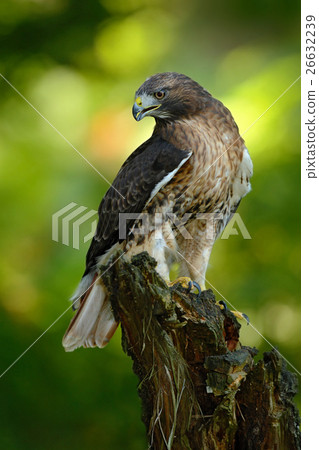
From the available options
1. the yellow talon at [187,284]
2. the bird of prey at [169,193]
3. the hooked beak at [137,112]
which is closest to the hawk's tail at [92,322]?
the bird of prey at [169,193]

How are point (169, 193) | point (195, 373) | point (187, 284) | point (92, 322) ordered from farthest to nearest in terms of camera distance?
Result: point (92, 322), point (169, 193), point (187, 284), point (195, 373)

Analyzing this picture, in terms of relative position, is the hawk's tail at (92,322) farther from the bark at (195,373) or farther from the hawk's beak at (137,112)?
the hawk's beak at (137,112)

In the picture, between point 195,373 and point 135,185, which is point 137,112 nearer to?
point 135,185

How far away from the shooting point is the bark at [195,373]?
2.16m

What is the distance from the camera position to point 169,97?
2865 mm

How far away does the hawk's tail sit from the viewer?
2.98 m

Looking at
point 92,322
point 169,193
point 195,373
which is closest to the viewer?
point 195,373

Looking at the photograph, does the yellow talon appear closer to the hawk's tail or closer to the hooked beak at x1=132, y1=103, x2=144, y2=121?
the hawk's tail

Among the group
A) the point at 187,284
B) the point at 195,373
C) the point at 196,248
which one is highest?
the point at 196,248

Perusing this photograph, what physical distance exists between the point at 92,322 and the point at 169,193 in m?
0.75

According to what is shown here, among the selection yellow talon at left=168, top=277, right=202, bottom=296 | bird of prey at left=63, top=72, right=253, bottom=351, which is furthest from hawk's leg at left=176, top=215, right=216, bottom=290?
yellow talon at left=168, top=277, right=202, bottom=296

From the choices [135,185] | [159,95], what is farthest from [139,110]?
[135,185]
